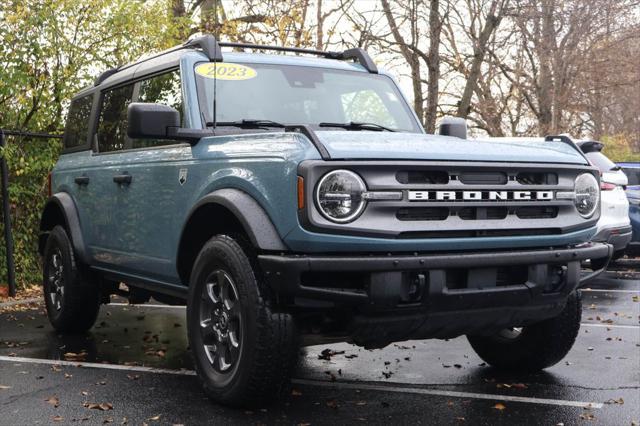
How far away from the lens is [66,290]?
6.89 meters

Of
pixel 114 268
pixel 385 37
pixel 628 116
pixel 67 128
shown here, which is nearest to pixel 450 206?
pixel 114 268

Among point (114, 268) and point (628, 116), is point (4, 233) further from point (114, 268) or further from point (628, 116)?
point (628, 116)

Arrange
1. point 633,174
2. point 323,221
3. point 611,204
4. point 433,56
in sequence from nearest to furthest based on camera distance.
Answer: point 323,221, point 611,204, point 633,174, point 433,56

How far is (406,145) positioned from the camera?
4.42 m

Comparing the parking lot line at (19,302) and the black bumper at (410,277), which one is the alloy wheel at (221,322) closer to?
the black bumper at (410,277)

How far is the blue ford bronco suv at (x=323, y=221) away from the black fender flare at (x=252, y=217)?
0.04 feet

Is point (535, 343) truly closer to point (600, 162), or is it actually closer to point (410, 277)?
point (410, 277)

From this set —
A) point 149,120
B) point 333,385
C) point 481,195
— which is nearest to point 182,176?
point 149,120

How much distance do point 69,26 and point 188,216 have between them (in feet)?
20.5

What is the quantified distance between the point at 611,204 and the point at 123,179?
678 cm

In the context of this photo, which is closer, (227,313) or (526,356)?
(227,313)

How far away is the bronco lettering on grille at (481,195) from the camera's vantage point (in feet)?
13.9

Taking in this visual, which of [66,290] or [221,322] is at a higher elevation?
[221,322]

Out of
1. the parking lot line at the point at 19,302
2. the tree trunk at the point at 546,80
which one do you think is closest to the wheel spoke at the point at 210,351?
the parking lot line at the point at 19,302
